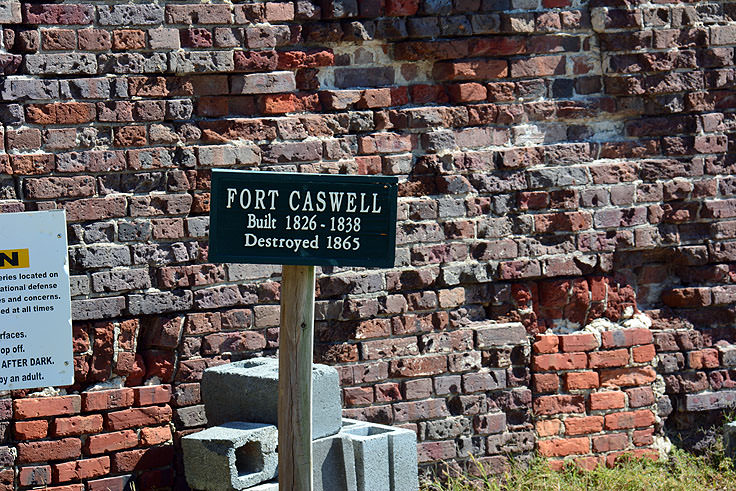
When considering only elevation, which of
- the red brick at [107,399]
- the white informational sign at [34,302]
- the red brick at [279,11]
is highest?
the red brick at [279,11]

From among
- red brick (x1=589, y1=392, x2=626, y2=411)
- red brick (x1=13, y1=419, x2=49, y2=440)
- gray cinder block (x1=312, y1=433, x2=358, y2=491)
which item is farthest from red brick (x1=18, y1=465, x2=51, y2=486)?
red brick (x1=589, y1=392, x2=626, y2=411)

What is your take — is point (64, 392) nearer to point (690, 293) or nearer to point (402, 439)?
point (402, 439)

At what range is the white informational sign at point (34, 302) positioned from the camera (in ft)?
11.4

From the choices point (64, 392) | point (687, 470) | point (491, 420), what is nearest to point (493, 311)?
point (491, 420)

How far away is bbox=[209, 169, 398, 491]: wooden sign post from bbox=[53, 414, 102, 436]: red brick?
3.77 feet

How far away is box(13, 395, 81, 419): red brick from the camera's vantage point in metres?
3.88

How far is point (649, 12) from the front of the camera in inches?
184

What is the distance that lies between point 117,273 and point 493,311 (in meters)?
1.72

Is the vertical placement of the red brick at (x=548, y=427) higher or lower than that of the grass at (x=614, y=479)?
higher

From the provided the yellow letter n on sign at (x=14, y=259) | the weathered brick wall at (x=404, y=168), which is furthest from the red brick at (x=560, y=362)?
the yellow letter n on sign at (x=14, y=259)

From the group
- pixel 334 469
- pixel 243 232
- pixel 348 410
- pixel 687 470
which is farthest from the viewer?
pixel 687 470

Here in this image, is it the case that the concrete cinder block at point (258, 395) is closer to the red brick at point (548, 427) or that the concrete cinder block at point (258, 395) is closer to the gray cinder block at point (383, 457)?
the gray cinder block at point (383, 457)

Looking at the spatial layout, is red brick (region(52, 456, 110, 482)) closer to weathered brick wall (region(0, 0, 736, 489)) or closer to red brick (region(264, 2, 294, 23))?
weathered brick wall (region(0, 0, 736, 489))

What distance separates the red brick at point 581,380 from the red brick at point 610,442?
9.8 inches
